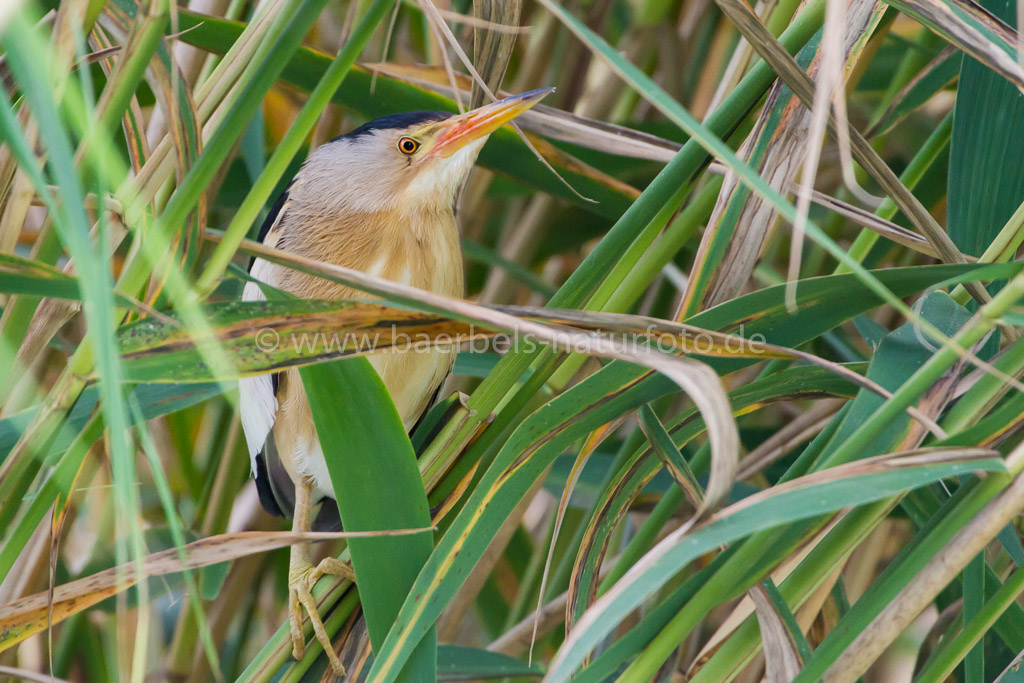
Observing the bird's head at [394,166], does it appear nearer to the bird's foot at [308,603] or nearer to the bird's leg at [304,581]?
the bird's leg at [304,581]

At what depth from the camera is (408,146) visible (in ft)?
3.83

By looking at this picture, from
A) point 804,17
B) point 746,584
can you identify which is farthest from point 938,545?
point 804,17

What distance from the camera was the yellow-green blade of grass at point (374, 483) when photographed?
55 cm

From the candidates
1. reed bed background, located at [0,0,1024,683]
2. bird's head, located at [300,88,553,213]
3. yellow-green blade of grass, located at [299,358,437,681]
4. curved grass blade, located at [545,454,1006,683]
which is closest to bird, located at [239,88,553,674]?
bird's head, located at [300,88,553,213]

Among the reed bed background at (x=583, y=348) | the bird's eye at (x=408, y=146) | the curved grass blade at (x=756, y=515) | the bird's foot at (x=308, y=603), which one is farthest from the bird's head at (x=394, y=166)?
the curved grass blade at (x=756, y=515)

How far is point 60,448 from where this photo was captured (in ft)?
2.39

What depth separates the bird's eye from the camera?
1162 mm

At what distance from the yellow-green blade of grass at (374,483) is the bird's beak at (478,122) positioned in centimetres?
43

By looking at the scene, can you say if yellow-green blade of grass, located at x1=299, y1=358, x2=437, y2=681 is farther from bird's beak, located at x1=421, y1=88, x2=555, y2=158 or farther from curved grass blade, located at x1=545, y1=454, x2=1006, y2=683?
bird's beak, located at x1=421, y1=88, x2=555, y2=158

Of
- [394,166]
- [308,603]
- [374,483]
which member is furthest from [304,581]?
[394,166]

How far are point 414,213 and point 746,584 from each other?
799 mm

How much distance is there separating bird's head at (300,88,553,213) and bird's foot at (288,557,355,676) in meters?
0.53

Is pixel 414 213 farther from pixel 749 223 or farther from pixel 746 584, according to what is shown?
pixel 746 584

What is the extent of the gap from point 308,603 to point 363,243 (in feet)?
1.87
